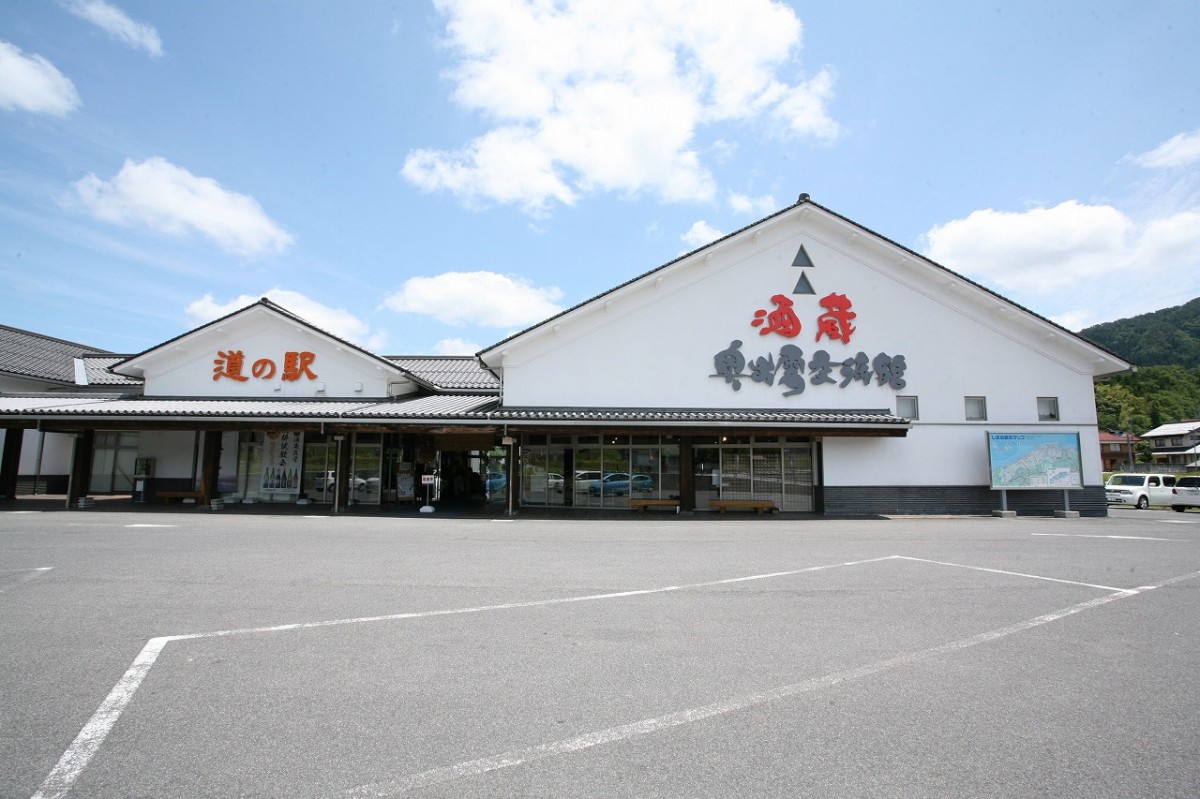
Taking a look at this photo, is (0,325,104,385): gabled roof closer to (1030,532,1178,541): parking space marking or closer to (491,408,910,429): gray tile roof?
(491,408,910,429): gray tile roof

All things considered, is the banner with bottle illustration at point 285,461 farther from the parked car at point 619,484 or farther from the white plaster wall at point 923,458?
the white plaster wall at point 923,458

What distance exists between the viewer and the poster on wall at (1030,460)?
17016 mm

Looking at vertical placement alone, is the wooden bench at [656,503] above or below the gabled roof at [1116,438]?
below

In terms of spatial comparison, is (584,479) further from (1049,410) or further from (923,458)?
(1049,410)

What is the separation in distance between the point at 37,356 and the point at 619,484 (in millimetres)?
22110

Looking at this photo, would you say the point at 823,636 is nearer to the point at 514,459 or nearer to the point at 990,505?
the point at 514,459

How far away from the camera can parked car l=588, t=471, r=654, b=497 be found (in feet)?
61.7

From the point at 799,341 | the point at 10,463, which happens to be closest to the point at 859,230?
the point at 799,341

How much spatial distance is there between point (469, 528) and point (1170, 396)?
287 feet

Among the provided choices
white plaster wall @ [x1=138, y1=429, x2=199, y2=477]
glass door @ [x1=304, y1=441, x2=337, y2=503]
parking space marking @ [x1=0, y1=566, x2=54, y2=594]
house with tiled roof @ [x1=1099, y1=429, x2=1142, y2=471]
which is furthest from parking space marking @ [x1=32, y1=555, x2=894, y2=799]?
house with tiled roof @ [x1=1099, y1=429, x2=1142, y2=471]

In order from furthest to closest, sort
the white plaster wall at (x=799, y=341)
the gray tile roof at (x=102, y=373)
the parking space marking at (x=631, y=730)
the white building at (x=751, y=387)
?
the gray tile roof at (x=102, y=373)
the white plaster wall at (x=799, y=341)
the white building at (x=751, y=387)
the parking space marking at (x=631, y=730)

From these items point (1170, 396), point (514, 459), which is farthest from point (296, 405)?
point (1170, 396)

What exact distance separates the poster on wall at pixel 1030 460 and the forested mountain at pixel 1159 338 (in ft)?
224

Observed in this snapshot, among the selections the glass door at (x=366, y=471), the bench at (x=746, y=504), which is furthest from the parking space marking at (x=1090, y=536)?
the glass door at (x=366, y=471)
